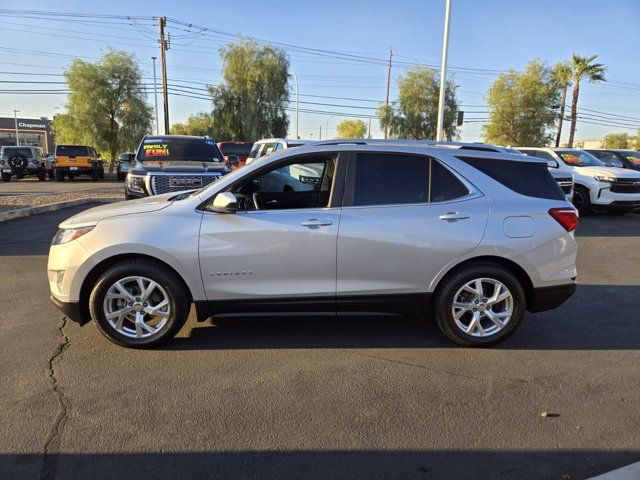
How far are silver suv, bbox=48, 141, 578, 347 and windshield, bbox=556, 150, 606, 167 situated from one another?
10.7 metres

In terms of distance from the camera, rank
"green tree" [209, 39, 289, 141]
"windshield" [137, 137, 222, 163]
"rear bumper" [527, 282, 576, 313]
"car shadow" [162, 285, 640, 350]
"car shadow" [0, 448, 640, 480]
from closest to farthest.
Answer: "car shadow" [0, 448, 640, 480] → "rear bumper" [527, 282, 576, 313] → "car shadow" [162, 285, 640, 350] → "windshield" [137, 137, 222, 163] → "green tree" [209, 39, 289, 141]

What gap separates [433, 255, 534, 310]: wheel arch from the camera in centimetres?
407

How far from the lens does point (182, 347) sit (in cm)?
414

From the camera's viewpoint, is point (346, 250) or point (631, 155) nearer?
point (346, 250)

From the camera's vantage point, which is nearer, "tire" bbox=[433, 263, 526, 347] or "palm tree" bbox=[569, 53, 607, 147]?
"tire" bbox=[433, 263, 526, 347]

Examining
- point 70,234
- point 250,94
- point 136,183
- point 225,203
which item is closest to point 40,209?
point 136,183

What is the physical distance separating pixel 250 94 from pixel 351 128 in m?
77.8

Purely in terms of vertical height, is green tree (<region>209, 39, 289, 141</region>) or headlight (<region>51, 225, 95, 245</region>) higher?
green tree (<region>209, 39, 289, 141</region>)

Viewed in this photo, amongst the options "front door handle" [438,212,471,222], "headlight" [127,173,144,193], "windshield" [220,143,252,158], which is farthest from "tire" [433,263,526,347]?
"windshield" [220,143,252,158]

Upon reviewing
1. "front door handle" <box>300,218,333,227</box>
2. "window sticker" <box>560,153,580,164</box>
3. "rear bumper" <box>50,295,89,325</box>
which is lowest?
"rear bumper" <box>50,295,89,325</box>

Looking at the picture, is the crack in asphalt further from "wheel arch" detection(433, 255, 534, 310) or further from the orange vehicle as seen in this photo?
the orange vehicle

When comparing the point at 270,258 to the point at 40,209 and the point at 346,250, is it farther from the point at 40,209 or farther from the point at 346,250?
the point at 40,209

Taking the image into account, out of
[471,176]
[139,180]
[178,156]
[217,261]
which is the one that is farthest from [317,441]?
[178,156]

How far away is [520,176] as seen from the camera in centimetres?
419
